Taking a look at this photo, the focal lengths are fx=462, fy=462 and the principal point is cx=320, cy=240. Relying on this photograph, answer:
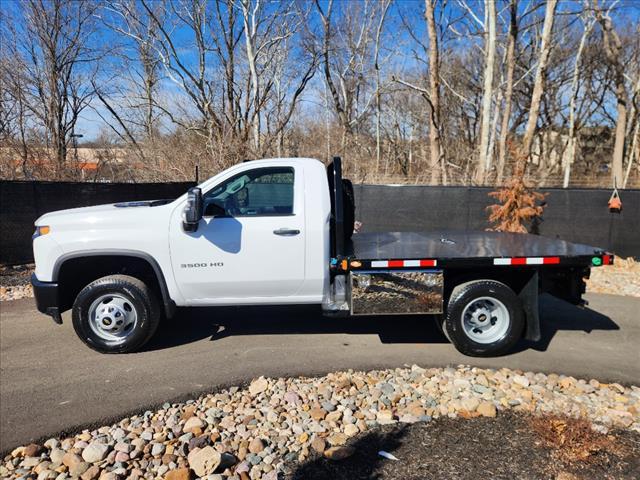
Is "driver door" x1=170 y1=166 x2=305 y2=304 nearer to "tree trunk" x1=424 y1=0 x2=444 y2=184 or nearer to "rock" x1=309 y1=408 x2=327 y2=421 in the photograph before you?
"rock" x1=309 y1=408 x2=327 y2=421

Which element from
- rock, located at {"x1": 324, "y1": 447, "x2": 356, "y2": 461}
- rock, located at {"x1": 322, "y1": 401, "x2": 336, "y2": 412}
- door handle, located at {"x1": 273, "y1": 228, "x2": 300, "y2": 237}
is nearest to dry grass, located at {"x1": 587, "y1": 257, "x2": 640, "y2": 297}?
door handle, located at {"x1": 273, "y1": 228, "x2": 300, "y2": 237}

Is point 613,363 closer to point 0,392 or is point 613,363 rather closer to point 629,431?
point 629,431

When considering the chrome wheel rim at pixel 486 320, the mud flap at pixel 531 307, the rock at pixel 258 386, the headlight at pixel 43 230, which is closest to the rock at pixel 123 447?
the rock at pixel 258 386

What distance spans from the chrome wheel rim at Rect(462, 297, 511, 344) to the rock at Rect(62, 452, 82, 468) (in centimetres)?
353

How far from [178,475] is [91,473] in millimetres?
580

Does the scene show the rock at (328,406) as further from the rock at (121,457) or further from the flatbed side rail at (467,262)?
the rock at (121,457)

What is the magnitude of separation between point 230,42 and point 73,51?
670cm

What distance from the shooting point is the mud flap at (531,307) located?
4.66 m

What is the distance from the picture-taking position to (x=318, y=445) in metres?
3.13

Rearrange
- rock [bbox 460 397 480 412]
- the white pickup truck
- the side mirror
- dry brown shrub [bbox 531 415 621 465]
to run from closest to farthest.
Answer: dry brown shrub [bbox 531 415 621 465] → rock [bbox 460 397 480 412] → the side mirror → the white pickup truck

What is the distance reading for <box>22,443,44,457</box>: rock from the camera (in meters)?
3.12

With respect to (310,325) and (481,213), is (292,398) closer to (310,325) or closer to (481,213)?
(310,325)

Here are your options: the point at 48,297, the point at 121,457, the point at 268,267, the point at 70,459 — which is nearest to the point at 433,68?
the point at 268,267

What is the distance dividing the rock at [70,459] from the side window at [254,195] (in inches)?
95.1
